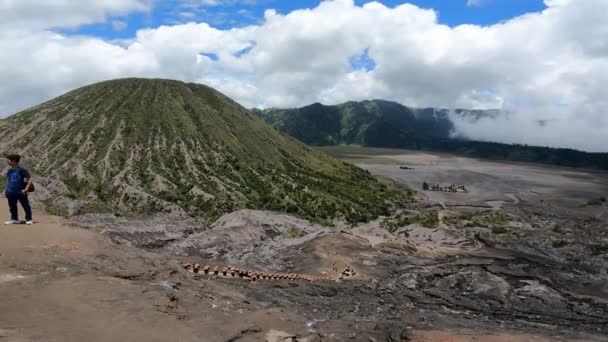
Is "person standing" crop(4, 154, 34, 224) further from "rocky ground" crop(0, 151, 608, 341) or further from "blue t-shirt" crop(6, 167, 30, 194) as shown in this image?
"rocky ground" crop(0, 151, 608, 341)

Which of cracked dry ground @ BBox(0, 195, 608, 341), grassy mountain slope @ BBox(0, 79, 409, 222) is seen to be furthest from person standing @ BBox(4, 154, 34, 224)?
grassy mountain slope @ BBox(0, 79, 409, 222)

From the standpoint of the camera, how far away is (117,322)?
1082 centimetres

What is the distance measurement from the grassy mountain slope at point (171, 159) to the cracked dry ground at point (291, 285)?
9298 mm

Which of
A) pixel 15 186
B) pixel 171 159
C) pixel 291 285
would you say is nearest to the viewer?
pixel 15 186

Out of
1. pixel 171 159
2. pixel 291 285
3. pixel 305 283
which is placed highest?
pixel 171 159

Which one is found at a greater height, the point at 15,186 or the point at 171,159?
the point at 171,159

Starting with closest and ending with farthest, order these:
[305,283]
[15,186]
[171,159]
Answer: [15,186] → [305,283] → [171,159]

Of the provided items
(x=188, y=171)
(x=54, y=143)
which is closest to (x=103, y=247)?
(x=188, y=171)

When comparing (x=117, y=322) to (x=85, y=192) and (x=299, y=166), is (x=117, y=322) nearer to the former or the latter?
(x=85, y=192)

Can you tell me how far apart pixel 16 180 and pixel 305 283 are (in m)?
15.5

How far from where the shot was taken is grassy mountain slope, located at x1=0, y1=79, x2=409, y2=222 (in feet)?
170

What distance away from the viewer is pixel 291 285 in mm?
25156

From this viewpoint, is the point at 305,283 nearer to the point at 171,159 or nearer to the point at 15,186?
the point at 15,186

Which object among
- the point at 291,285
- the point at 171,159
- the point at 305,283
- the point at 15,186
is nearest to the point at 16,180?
the point at 15,186
